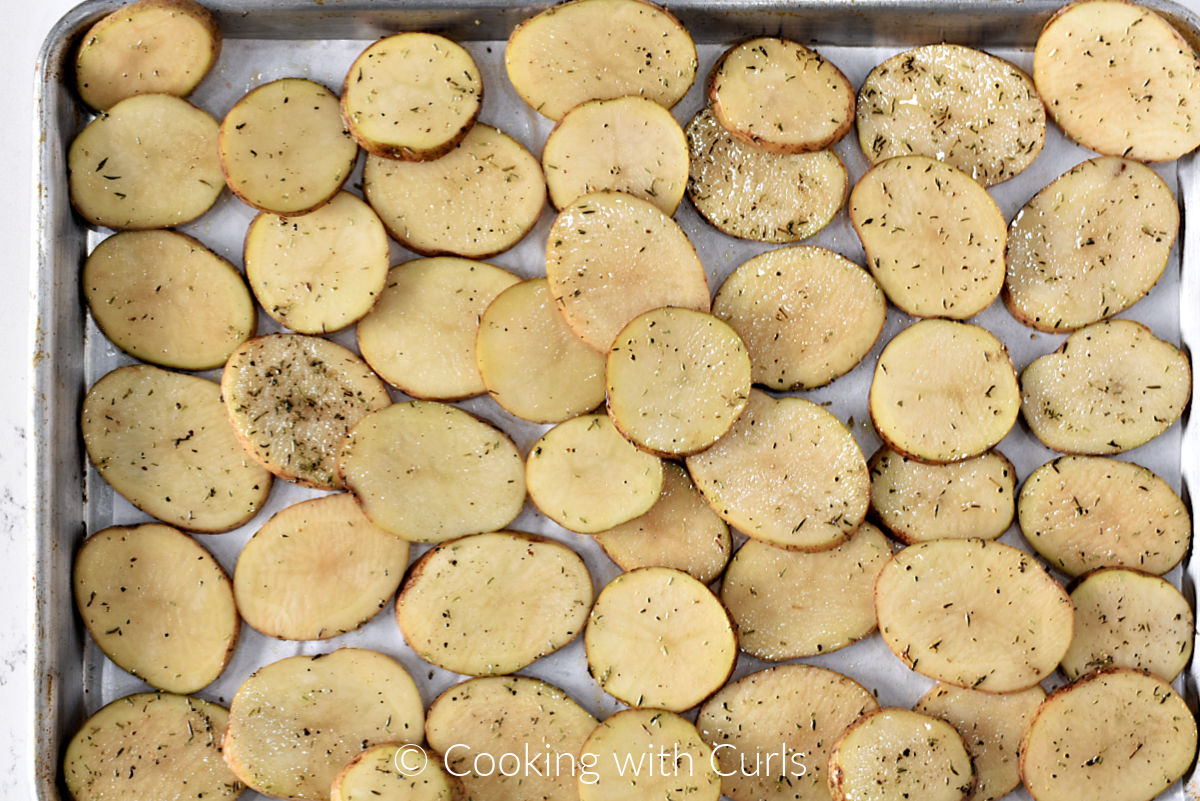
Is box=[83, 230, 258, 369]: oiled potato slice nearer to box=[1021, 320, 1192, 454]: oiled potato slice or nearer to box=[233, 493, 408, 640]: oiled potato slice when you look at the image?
box=[233, 493, 408, 640]: oiled potato slice

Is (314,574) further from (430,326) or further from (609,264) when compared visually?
(609,264)

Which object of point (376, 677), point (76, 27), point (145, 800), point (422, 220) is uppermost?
point (76, 27)

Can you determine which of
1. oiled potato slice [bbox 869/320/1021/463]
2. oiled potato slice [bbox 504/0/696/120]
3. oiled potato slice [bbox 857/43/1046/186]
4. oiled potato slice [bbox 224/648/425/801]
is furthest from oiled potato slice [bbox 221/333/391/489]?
oiled potato slice [bbox 857/43/1046/186]

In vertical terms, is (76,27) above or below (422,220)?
above

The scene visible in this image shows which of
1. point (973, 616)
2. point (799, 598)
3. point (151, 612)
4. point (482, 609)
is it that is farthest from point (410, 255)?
point (973, 616)

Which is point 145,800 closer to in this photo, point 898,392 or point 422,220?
point 422,220

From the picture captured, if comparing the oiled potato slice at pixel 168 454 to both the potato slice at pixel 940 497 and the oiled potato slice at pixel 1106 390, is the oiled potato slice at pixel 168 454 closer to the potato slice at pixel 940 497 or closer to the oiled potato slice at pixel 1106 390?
the potato slice at pixel 940 497

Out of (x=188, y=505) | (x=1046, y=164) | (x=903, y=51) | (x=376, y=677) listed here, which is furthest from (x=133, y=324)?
(x=1046, y=164)
